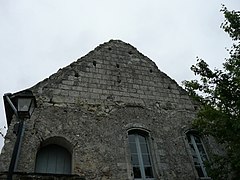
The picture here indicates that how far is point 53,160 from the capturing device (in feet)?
20.5

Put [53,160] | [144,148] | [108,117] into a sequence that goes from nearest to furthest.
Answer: [53,160], [144,148], [108,117]

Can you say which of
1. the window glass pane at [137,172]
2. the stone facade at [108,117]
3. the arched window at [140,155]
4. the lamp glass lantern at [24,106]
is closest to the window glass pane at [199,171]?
the stone facade at [108,117]

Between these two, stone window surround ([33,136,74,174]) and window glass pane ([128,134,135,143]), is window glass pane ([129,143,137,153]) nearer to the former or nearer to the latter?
window glass pane ([128,134,135,143])

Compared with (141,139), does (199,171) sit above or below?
below

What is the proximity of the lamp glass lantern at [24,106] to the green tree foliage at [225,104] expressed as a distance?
394 centimetres

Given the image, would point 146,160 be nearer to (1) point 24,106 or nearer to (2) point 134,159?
(2) point 134,159

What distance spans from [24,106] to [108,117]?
3072mm

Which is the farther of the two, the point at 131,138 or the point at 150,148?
the point at 131,138

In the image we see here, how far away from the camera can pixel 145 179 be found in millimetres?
6293

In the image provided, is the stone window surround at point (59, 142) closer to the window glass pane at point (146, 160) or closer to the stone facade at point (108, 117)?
the stone facade at point (108, 117)

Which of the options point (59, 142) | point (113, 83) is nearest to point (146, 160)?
point (59, 142)

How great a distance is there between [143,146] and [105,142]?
1148mm

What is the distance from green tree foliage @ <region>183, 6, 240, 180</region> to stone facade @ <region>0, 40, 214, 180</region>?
0.97 meters

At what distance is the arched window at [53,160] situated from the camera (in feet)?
19.7
